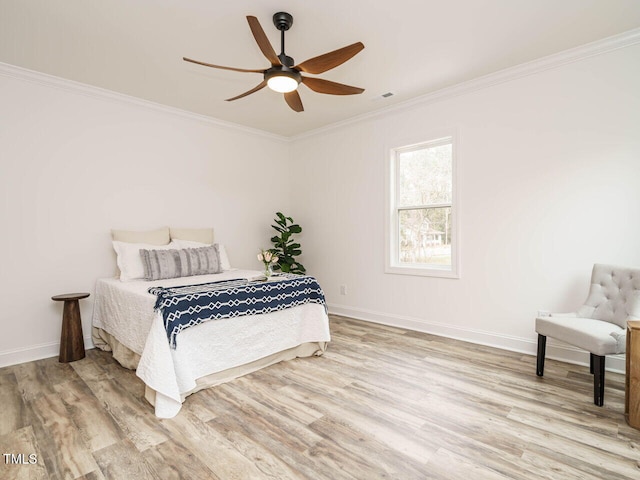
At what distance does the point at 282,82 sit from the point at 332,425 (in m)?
2.38

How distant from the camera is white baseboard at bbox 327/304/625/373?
2.90m

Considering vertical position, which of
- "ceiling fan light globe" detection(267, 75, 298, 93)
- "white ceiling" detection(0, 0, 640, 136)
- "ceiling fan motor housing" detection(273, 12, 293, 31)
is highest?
"white ceiling" detection(0, 0, 640, 136)

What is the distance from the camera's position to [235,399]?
2.36m

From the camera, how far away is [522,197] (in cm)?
320

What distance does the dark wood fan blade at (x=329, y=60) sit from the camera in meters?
2.21

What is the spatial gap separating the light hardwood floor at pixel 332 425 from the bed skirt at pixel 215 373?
0.07 meters

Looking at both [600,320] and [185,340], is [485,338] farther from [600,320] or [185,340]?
[185,340]

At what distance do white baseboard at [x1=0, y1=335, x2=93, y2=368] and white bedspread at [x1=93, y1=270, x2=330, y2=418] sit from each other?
0.41 metres

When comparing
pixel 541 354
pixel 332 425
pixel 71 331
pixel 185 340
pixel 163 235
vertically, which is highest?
pixel 163 235

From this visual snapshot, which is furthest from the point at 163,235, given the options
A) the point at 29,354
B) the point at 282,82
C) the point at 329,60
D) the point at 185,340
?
the point at 329,60

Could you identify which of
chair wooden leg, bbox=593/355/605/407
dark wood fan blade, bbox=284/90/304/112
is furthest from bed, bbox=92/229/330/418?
chair wooden leg, bbox=593/355/605/407

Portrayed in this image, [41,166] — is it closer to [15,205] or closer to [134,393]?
[15,205]

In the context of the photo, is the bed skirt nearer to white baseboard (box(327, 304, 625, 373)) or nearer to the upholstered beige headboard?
the upholstered beige headboard

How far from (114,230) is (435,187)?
3.63 m
